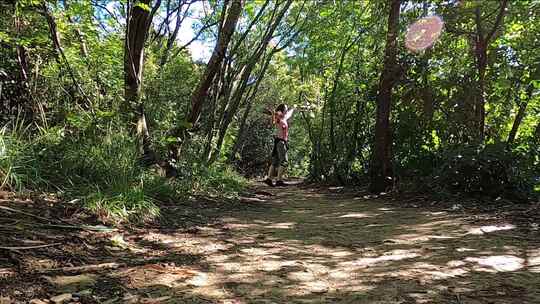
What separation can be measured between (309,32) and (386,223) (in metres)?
7.05

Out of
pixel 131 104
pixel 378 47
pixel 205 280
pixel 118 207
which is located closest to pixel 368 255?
pixel 205 280

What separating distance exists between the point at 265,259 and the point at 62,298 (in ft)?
4.34

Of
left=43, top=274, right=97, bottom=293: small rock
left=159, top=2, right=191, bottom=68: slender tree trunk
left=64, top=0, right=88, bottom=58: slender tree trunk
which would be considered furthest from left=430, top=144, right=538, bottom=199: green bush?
left=159, top=2, right=191, bottom=68: slender tree trunk

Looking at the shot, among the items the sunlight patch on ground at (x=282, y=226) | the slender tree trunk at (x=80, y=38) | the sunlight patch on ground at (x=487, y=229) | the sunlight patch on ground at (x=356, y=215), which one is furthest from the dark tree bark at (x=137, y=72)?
the sunlight patch on ground at (x=487, y=229)

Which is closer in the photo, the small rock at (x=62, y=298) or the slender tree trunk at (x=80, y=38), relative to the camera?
the small rock at (x=62, y=298)

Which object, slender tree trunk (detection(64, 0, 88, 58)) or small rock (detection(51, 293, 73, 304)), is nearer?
small rock (detection(51, 293, 73, 304))

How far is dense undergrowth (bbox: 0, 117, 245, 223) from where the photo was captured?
3545 millimetres

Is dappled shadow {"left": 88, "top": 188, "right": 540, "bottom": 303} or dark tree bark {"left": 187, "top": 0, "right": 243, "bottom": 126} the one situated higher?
dark tree bark {"left": 187, "top": 0, "right": 243, "bottom": 126}

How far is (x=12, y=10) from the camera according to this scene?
17.7ft

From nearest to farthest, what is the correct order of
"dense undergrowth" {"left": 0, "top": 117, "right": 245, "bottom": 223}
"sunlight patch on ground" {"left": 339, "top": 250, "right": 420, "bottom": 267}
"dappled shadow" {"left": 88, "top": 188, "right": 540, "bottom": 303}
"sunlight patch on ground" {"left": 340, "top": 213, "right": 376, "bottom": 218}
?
"dappled shadow" {"left": 88, "top": 188, "right": 540, "bottom": 303}
"sunlight patch on ground" {"left": 339, "top": 250, "right": 420, "bottom": 267}
"dense undergrowth" {"left": 0, "top": 117, "right": 245, "bottom": 223}
"sunlight patch on ground" {"left": 340, "top": 213, "right": 376, "bottom": 218}

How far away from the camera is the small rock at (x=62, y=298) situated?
6.12ft

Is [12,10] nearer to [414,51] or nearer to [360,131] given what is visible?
[414,51]

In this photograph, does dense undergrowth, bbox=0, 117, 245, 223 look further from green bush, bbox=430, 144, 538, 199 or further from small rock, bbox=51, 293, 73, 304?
green bush, bbox=430, 144, 538, 199

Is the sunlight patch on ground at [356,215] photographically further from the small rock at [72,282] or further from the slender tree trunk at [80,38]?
the slender tree trunk at [80,38]
